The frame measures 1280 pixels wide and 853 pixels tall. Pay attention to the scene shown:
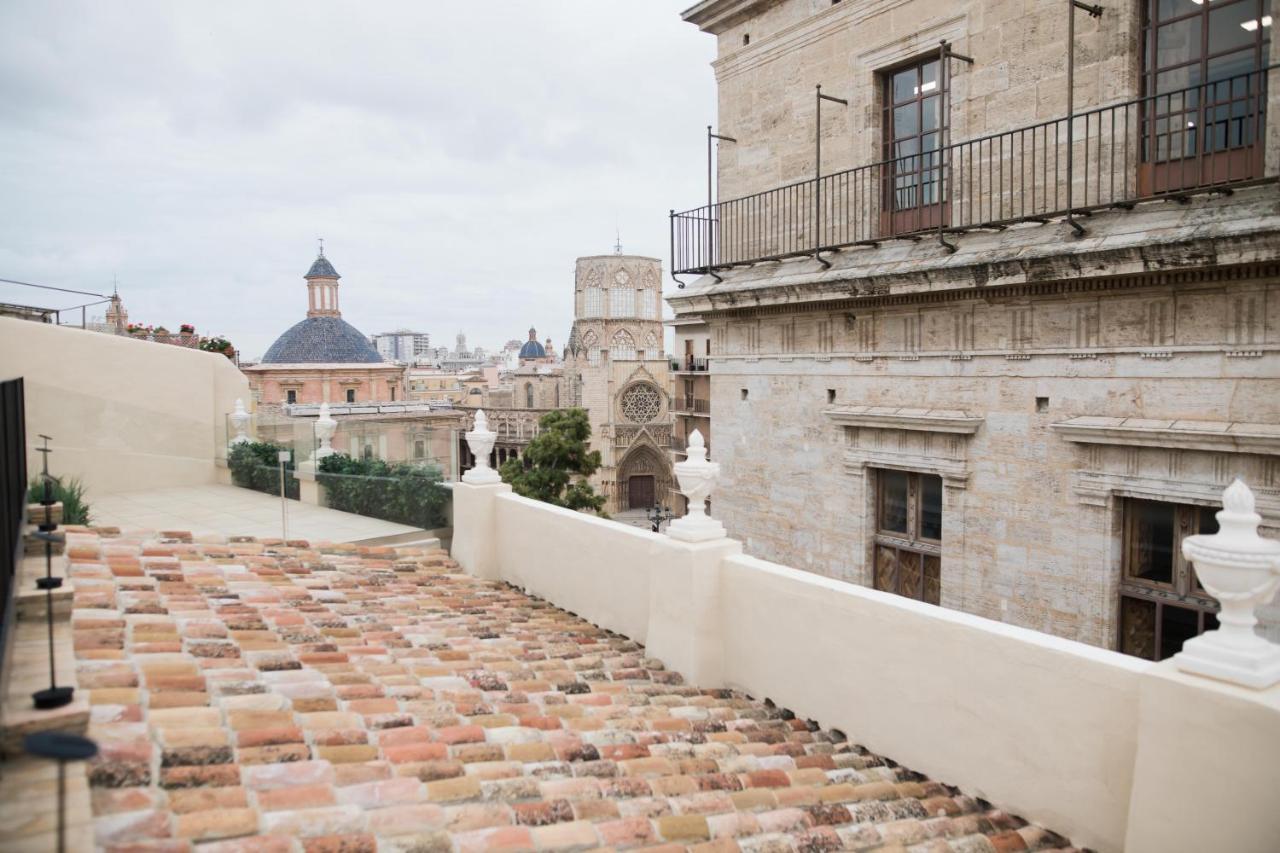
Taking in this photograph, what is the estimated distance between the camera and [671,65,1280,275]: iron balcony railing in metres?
6.46

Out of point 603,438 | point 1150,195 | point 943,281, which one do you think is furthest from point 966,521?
point 603,438

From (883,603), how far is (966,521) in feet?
11.3

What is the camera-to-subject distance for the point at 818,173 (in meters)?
9.13

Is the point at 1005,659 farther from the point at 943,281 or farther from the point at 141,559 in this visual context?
the point at 141,559

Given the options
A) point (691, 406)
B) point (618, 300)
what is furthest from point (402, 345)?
point (691, 406)

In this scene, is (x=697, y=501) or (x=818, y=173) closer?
(x=697, y=501)

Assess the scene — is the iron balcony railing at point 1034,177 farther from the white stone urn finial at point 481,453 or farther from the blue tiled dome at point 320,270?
the blue tiled dome at point 320,270

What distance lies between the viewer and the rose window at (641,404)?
2333 inches

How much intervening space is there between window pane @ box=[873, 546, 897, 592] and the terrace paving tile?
3348mm

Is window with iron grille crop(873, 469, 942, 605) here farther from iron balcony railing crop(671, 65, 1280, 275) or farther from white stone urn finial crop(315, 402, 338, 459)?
white stone urn finial crop(315, 402, 338, 459)

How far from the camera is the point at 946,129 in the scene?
8438 mm

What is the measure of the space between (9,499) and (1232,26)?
8.49 meters

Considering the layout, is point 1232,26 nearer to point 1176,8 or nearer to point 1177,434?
point 1176,8

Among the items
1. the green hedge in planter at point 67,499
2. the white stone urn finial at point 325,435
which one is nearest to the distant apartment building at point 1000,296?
the white stone urn finial at point 325,435
